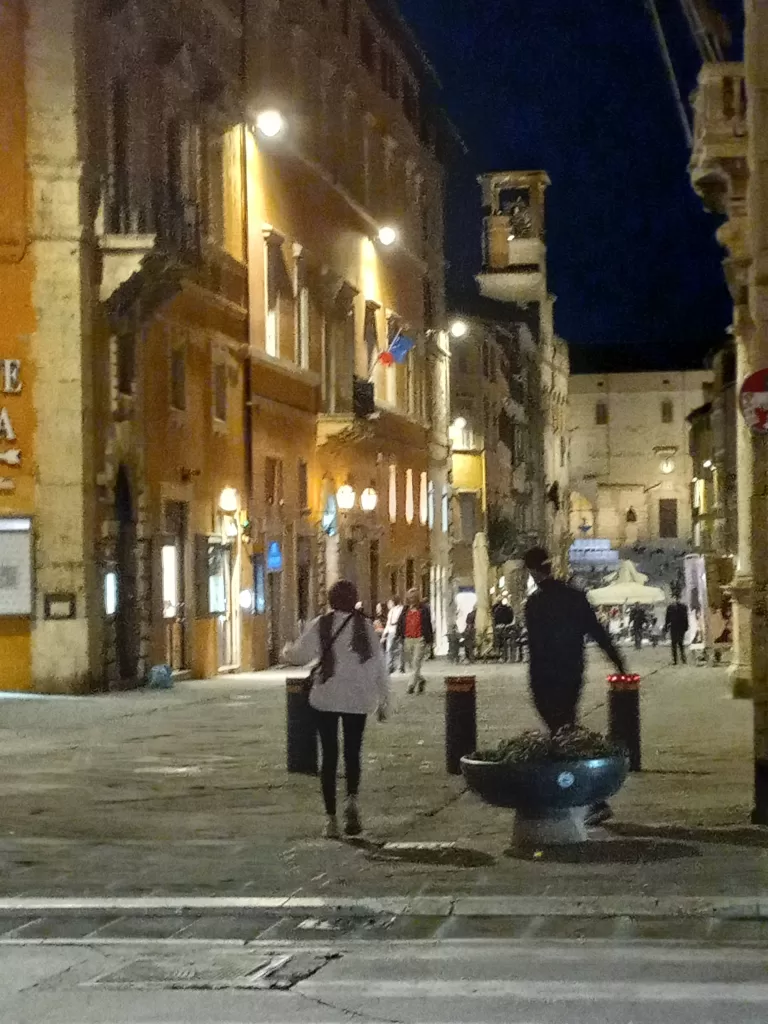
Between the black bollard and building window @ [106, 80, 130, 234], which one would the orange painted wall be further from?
the black bollard

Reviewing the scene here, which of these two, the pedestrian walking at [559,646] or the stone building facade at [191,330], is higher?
the stone building facade at [191,330]

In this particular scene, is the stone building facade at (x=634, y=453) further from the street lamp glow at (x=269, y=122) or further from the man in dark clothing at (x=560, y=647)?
the man in dark clothing at (x=560, y=647)

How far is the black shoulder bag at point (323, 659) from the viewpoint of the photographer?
Answer: 13062 mm

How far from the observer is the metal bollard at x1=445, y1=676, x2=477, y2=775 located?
17.3 metres

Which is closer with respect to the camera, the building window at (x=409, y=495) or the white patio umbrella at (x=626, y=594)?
the building window at (x=409, y=495)

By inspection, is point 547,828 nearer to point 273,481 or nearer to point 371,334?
point 273,481

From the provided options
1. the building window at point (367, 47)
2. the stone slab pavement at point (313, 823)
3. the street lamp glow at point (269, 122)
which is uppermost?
the building window at point (367, 47)

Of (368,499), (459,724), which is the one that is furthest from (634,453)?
(459,724)

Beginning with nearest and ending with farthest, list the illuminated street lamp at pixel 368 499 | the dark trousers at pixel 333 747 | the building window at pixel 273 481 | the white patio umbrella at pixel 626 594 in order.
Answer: the dark trousers at pixel 333 747
the building window at pixel 273 481
the illuminated street lamp at pixel 368 499
the white patio umbrella at pixel 626 594

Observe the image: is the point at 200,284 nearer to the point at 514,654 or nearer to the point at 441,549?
the point at 514,654

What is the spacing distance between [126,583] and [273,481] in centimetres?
999

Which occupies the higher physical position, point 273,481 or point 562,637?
point 273,481

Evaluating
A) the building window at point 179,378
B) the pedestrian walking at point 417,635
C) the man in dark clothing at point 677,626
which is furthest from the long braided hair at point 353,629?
the man in dark clothing at point 677,626

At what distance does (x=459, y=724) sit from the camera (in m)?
17.3
